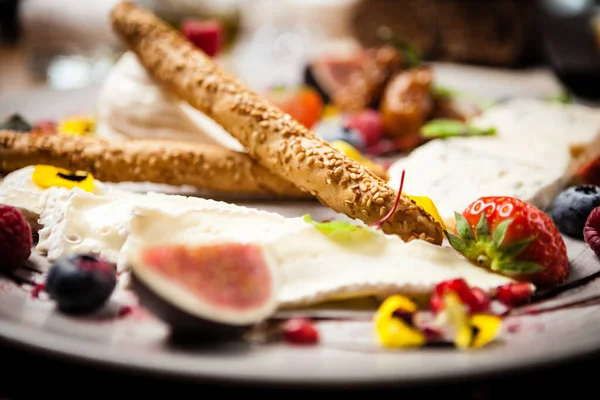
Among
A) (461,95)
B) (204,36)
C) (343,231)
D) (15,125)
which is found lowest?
(343,231)

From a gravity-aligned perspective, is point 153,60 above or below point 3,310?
above

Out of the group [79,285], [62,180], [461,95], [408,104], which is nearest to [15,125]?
[62,180]

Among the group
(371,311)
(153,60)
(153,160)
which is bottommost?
(371,311)

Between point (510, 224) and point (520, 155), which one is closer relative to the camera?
point (510, 224)

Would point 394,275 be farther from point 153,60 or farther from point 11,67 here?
point 11,67

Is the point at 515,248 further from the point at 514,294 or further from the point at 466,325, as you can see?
the point at 466,325

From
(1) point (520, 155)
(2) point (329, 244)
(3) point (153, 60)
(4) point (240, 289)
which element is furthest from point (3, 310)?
(1) point (520, 155)

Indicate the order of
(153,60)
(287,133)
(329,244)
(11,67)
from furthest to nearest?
(11,67)
(153,60)
(287,133)
(329,244)

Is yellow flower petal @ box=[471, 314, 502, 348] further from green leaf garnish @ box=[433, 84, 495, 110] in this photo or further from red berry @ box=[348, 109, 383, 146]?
green leaf garnish @ box=[433, 84, 495, 110]

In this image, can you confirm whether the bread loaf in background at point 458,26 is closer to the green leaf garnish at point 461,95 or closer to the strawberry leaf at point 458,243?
the green leaf garnish at point 461,95
